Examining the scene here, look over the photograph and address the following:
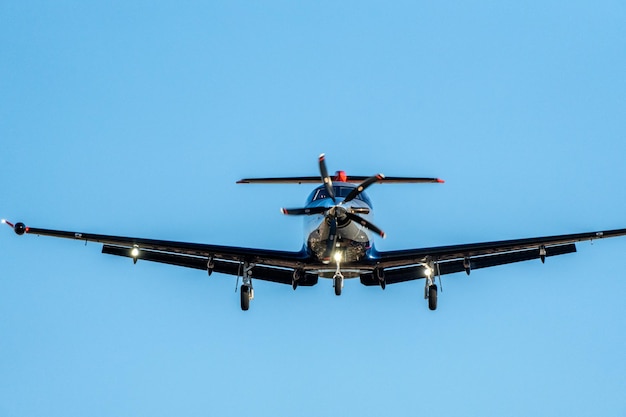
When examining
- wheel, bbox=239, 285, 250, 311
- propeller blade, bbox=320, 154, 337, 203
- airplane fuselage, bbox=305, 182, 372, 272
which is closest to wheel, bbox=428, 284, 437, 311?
airplane fuselage, bbox=305, 182, 372, 272

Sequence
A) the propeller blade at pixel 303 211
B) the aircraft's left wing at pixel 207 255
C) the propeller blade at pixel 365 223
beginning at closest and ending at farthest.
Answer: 1. the propeller blade at pixel 365 223
2. the propeller blade at pixel 303 211
3. the aircraft's left wing at pixel 207 255

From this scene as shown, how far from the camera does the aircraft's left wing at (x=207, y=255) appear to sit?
45.7 m

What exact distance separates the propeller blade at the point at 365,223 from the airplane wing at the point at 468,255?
2.40m

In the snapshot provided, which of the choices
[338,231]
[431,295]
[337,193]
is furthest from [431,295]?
[337,193]

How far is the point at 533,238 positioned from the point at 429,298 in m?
5.28

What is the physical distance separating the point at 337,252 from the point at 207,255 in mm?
6962

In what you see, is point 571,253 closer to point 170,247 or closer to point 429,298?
point 429,298

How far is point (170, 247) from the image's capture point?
46.5 m

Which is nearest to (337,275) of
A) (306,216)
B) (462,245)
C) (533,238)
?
(306,216)

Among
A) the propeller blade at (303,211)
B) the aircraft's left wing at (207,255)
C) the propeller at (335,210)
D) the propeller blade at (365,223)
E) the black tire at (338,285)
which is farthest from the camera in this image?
the aircraft's left wing at (207,255)

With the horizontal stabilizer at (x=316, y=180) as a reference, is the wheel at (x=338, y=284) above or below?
below

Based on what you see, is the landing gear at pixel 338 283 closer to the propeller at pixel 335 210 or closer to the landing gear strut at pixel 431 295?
the propeller at pixel 335 210

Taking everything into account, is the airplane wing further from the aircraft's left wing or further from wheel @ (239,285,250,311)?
wheel @ (239,285,250,311)

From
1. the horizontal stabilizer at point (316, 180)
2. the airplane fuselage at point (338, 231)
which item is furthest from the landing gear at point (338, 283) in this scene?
the horizontal stabilizer at point (316, 180)
